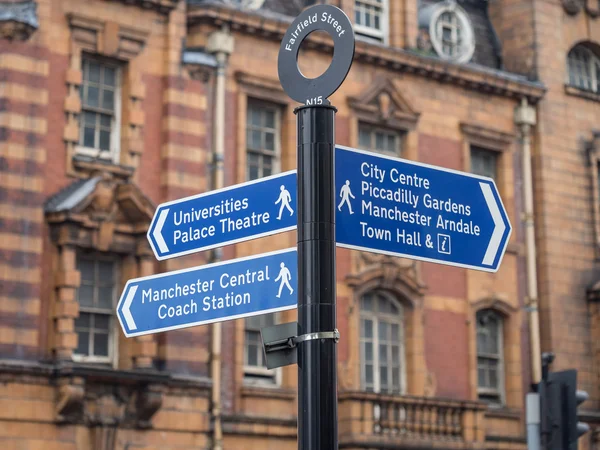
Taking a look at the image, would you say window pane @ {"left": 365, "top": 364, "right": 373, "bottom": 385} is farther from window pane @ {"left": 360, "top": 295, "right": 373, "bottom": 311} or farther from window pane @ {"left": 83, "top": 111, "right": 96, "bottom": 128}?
window pane @ {"left": 83, "top": 111, "right": 96, "bottom": 128}

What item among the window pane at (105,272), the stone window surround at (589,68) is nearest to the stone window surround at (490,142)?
the stone window surround at (589,68)

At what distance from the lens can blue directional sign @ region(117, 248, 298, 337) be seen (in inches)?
271

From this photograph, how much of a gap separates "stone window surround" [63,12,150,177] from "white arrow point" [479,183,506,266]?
46.4 ft

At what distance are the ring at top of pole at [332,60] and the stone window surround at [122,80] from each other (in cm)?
1437

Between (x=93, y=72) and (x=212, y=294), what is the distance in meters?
15.0

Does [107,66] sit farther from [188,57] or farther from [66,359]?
[66,359]

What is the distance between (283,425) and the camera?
2258 cm

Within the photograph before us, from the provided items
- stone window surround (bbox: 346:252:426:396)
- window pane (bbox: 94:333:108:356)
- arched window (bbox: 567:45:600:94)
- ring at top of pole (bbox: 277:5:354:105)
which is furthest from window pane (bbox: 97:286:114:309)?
ring at top of pole (bbox: 277:5:354:105)

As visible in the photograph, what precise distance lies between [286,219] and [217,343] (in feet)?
49.0

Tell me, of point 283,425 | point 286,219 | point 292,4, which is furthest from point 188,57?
point 286,219

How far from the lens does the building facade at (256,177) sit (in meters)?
20.1

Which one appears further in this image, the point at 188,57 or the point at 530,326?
the point at 530,326

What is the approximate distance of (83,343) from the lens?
20.6 metres

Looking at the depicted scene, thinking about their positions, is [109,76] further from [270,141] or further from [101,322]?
[101,322]
